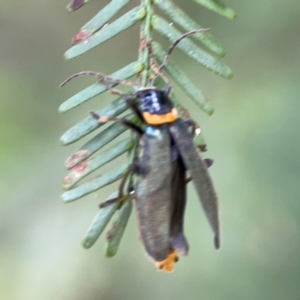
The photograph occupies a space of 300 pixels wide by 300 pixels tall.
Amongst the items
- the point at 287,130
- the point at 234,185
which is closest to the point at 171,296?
the point at 234,185

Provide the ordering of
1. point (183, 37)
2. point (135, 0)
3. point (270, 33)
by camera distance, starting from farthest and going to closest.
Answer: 1. point (270, 33)
2. point (135, 0)
3. point (183, 37)

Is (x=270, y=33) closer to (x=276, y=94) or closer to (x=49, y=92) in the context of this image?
(x=276, y=94)

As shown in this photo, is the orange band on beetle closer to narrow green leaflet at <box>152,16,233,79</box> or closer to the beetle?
the beetle

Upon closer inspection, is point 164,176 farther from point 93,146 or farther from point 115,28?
point 115,28

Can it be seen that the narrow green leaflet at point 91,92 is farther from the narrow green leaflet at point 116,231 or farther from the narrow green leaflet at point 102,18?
the narrow green leaflet at point 116,231

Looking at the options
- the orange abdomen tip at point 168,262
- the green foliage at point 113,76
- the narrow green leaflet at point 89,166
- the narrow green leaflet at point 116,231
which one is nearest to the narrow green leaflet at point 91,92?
the green foliage at point 113,76

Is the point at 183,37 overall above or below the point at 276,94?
above
